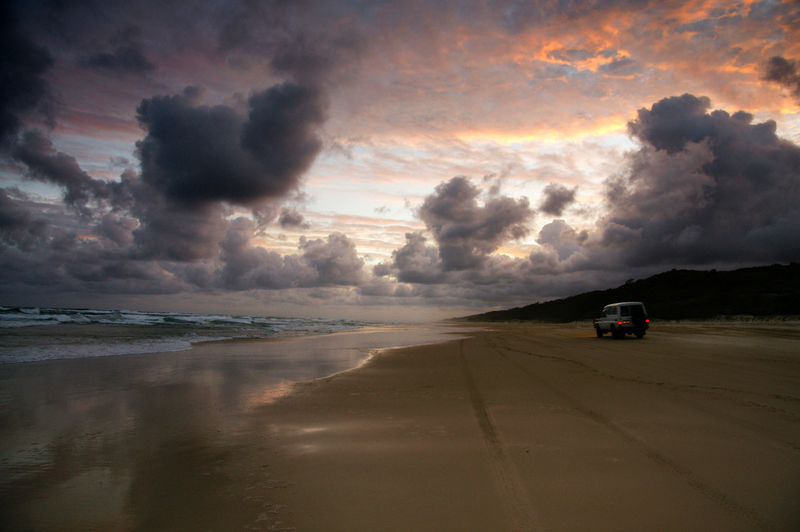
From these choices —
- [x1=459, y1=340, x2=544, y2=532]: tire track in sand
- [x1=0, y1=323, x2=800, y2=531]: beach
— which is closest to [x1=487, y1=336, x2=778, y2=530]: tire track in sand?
[x1=0, y1=323, x2=800, y2=531]: beach

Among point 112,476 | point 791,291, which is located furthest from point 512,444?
point 791,291

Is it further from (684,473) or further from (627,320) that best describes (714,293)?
(684,473)

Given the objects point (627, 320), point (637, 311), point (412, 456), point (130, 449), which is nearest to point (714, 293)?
point (637, 311)

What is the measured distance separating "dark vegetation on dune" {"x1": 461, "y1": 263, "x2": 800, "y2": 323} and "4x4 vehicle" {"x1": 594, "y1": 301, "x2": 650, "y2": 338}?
101 feet

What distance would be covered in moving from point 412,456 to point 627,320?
940 inches

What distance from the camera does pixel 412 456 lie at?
4.71 metres

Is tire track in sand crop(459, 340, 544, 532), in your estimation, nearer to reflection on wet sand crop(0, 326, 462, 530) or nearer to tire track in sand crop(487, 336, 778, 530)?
tire track in sand crop(487, 336, 778, 530)

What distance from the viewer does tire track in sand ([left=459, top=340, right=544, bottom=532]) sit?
317cm

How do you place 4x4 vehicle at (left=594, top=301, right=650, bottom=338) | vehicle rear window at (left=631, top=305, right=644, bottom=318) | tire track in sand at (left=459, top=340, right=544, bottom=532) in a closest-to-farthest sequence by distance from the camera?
tire track in sand at (left=459, top=340, right=544, bottom=532)
4x4 vehicle at (left=594, top=301, right=650, bottom=338)
vehicle rear window at (left=631, top=305, right=644, bottom=318)

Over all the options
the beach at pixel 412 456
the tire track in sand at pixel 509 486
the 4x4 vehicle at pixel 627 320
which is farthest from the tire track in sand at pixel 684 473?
the 4x4 vehicle at pixel 627 320

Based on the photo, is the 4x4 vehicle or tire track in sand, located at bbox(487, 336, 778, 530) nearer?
tire track in sand, located at bbox(487, 336, 778, 530)

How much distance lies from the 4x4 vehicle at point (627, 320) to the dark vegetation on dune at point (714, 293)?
30.9 meters

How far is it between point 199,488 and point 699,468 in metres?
5.41

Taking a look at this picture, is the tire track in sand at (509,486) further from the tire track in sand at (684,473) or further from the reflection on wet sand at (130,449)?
the reflection on wet sand at (130,449)
